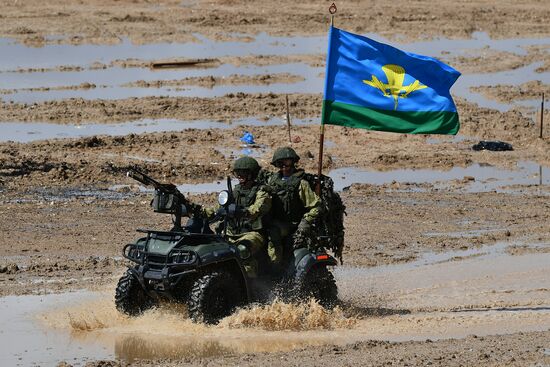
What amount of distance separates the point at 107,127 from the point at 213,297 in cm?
1405

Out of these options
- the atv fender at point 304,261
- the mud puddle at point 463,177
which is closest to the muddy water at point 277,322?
the atv fender at point 304,261

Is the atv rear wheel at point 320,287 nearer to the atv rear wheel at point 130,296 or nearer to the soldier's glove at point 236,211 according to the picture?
the soldier's glove at point 236,211

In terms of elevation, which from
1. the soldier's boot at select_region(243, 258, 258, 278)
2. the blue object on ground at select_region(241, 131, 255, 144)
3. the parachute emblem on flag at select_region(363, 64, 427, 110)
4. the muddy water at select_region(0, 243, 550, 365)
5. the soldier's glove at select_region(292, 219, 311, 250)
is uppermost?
the parachute emblem on flag at select_region(363, 64, 427, 110)

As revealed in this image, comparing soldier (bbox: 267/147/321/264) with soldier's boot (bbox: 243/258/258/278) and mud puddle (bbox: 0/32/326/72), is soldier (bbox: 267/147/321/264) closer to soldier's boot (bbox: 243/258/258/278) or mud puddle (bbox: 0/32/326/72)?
soldier's boot (bbox: 243/258/258/278)

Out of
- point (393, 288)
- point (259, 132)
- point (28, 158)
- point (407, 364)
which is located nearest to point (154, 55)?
point (259, 132)

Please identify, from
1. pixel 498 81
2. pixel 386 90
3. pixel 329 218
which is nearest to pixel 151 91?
pixel 498 81

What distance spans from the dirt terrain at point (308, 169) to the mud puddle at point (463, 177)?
5 centimetres

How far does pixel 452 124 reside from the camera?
1535cm

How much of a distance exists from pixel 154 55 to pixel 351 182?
44.4ft

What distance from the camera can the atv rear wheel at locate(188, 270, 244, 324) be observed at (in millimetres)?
13961

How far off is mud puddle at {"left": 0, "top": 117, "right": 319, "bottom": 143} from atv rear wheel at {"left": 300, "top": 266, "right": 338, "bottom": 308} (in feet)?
40.3

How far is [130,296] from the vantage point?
1460 centimetres

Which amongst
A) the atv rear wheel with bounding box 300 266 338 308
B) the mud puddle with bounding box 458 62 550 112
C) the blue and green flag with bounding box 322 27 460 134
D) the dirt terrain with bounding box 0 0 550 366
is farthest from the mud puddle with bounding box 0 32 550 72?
the atv rear wheel with bounding box 300 266 338 308

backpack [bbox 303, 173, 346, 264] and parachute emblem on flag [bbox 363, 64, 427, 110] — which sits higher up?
parachute emblem on flag [bbox 363, 64, 427, 110]
